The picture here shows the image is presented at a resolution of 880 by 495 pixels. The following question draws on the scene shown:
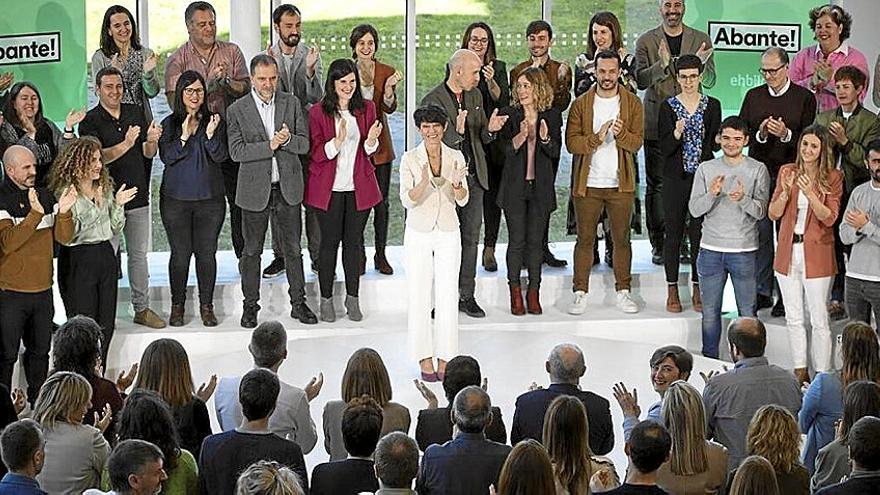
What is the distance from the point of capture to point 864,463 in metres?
5.62

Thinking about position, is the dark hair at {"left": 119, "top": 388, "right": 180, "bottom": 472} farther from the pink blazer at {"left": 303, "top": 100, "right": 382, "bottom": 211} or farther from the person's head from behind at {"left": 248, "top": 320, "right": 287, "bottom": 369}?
the pink blazer at {"left": 303, "top": 100, "right": 382, "bottom": 211}

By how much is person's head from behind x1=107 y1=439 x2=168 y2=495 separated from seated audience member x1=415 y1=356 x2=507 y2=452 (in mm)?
1631

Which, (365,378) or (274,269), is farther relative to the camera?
(274,269)

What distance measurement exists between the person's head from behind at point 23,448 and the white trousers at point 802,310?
5463 mm

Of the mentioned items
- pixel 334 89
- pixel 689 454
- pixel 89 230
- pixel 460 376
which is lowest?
pixel 689 454

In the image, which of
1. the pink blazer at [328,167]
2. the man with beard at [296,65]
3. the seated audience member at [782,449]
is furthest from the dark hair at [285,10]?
the seated audience member at [782,449]

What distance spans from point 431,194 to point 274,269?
7.40ft

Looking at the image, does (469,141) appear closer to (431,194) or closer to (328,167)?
(328,167)

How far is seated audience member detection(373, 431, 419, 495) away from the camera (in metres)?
5.26

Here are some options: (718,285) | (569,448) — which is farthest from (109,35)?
(569,448)

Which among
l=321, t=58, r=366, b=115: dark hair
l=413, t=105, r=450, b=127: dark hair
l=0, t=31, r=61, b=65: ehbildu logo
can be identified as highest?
l=0, t=31, r=61, b=65: ehbildu logo

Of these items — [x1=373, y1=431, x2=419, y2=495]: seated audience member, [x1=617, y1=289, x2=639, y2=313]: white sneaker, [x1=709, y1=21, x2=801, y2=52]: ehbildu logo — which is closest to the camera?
[x1=373, y1=431, x2=419, y2=495]: seated audience member

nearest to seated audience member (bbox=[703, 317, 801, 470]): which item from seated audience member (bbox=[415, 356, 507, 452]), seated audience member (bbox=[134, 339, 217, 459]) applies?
seated audience member (bbox=[415, 356, 507, 452])

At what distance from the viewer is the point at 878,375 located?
7.01 meters
